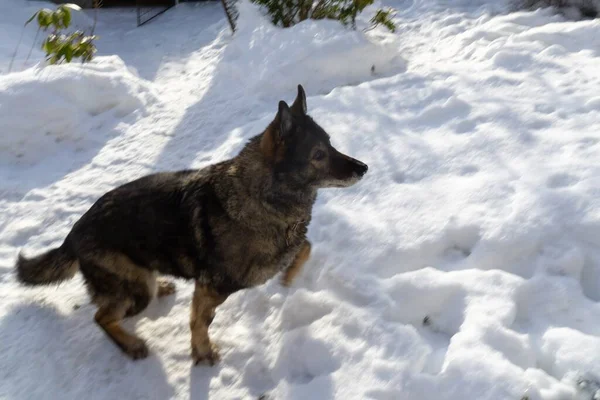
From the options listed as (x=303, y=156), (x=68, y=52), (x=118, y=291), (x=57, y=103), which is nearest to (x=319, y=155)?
(x=303, y=156)

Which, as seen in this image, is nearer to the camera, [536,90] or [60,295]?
→ [60,295]

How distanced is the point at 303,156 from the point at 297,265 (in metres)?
0.82

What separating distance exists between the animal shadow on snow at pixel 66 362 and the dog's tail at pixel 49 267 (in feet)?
0.91

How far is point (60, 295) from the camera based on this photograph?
3.46 meters

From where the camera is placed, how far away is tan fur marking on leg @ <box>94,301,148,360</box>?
3.04 m

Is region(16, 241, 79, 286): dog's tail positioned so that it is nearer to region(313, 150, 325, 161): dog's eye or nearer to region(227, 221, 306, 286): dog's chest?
region(227, 221, 306, 286): dog's chest

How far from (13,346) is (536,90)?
4964 millimetres

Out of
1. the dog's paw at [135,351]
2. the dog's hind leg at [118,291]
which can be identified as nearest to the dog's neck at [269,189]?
the dog's hind leg at [118,291]

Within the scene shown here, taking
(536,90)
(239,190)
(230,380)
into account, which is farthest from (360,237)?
(536,90)

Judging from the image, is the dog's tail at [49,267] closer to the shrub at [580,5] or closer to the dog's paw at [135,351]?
the dog's paw at [135,351]

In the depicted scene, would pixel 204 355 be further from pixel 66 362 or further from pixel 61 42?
pixel 61 42

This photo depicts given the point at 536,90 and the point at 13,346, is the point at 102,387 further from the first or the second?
the point at 536,90

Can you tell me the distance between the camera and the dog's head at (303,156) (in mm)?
2752

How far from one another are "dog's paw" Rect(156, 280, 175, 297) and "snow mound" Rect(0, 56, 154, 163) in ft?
8.56
